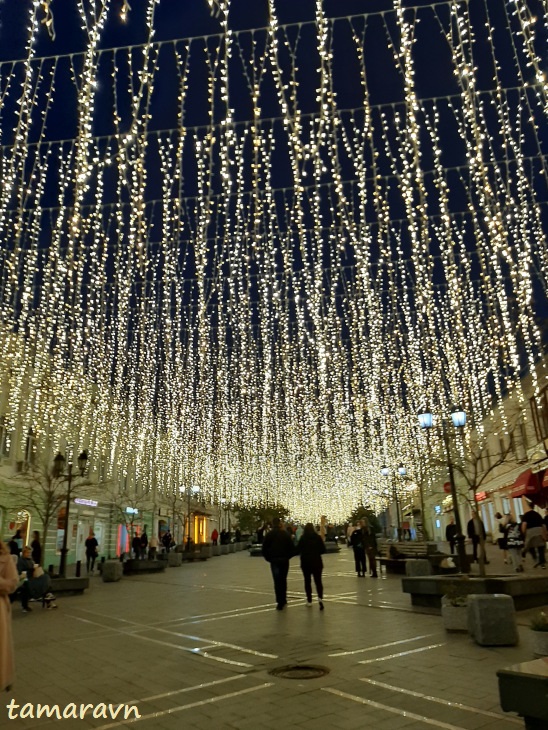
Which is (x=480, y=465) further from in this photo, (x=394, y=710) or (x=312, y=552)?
(x=394, y=710)

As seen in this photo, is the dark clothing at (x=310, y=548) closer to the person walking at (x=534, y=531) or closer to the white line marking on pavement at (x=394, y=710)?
the white line marking on pavement at (x=394, y=710)

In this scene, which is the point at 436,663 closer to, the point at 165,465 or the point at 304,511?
the point at 165,465

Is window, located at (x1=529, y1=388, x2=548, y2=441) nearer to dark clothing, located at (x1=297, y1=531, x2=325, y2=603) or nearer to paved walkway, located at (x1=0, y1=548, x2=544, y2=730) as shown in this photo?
paved walkway, located at (x1=0, y1=548, x2=544, y2=730)

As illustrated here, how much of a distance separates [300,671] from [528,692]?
3.40 meters

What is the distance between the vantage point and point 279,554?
35.2 ft

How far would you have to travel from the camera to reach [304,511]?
199 ft

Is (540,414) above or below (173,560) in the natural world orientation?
above

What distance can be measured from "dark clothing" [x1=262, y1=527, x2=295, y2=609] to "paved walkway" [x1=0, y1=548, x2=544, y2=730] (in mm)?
432

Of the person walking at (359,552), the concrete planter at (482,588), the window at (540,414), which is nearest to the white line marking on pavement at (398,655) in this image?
the concrete planter at (482,588)

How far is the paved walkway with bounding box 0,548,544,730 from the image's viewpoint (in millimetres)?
4672

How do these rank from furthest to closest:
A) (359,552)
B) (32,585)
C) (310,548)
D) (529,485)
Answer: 1. (529,485)
2. (359,552)
3. (32,585)
4. (310,548)

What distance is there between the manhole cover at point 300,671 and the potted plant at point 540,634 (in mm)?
2261

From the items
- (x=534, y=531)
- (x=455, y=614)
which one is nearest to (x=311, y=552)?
(x=455, y=614)

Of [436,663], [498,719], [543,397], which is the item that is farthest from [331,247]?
[543,397]
